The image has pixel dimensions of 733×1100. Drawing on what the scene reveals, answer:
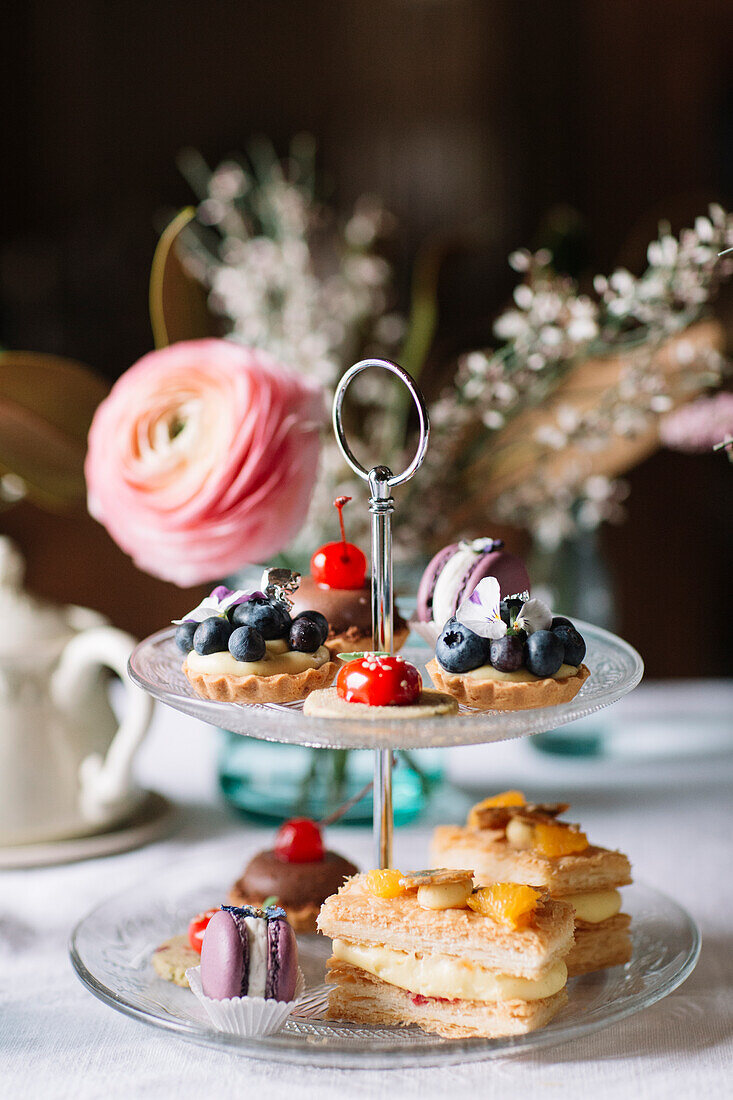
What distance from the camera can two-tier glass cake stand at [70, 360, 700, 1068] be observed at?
703 mm

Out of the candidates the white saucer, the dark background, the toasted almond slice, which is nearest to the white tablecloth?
the white saucer

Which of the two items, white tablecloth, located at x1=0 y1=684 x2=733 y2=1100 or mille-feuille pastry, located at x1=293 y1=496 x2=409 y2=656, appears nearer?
white tablecloth, located at x1=0 y1=684 x2=733 y2=1100

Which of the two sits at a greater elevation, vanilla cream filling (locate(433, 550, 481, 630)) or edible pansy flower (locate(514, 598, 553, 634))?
vanilla cream filling (locate(433, 550, 481, 630))

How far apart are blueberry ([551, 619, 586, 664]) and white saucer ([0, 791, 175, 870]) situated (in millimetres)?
525

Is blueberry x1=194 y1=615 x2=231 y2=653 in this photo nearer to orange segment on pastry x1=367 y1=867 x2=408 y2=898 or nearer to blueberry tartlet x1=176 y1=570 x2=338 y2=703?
blueberry tartlet x1=176 y1=570 x2=338 y2=703

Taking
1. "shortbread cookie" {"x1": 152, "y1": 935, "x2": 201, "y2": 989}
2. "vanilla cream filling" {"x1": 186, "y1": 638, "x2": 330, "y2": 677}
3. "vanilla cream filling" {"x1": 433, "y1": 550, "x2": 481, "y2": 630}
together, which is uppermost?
"vanilla cream filling" {"x1": 433, "y1": 550, "x2": 481, "y2": 630}

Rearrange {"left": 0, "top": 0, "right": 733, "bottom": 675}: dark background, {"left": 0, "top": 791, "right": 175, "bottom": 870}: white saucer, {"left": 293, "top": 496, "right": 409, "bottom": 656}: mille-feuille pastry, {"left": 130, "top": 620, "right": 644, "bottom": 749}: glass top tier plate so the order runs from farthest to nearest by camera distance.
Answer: {"left": 0, "top": 0, "right": 733, "bottom": 675}: dark background, {"left": 0, "top": 791, "right": 175, "bottom": 870}: white saucer, {"left": 293, "top": 496, "right": 409, "bottom": 656}: mille-feuille pastry, {"left": 130, "top": 620, "right": 644, "bottom": 749}: glass top tier plate

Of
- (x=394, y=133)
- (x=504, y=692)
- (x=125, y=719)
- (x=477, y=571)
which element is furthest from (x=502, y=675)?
(x=394, y=133)

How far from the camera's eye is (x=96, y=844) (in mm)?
1103

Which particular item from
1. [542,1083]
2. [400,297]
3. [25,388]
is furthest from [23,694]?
[400,297]

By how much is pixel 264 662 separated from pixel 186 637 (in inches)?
2.7

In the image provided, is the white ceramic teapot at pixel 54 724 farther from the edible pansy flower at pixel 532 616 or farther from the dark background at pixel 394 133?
the dark background at pixel 394 133

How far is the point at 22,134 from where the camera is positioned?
148 inches

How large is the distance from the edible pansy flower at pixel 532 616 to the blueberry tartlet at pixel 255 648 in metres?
0.14
